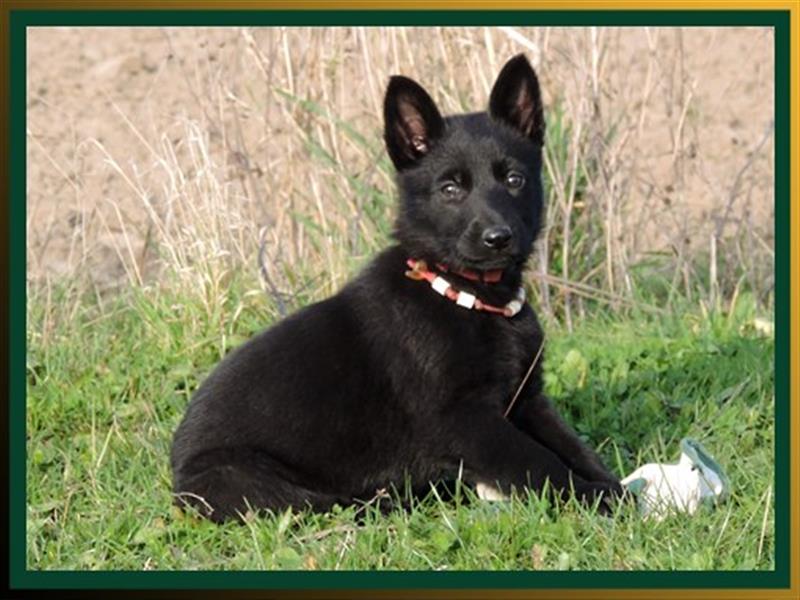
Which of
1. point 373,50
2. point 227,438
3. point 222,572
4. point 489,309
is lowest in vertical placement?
point 222,572

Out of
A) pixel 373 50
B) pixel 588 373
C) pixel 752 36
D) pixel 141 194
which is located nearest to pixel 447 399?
pixel 588 373

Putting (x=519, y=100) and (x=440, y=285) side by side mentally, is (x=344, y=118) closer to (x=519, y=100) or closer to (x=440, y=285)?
(x=519, y=100)

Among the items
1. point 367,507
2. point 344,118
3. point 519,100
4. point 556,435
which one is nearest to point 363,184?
point 344,118

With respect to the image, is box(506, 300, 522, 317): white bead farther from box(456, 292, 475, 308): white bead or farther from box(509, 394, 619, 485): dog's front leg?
box(509, 394, 619, 485): dog's front leg

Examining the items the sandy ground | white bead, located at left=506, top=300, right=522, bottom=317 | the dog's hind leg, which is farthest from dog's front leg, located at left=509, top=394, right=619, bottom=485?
the sandy ground

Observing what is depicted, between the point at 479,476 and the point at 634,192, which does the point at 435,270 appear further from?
the point at 634,192
